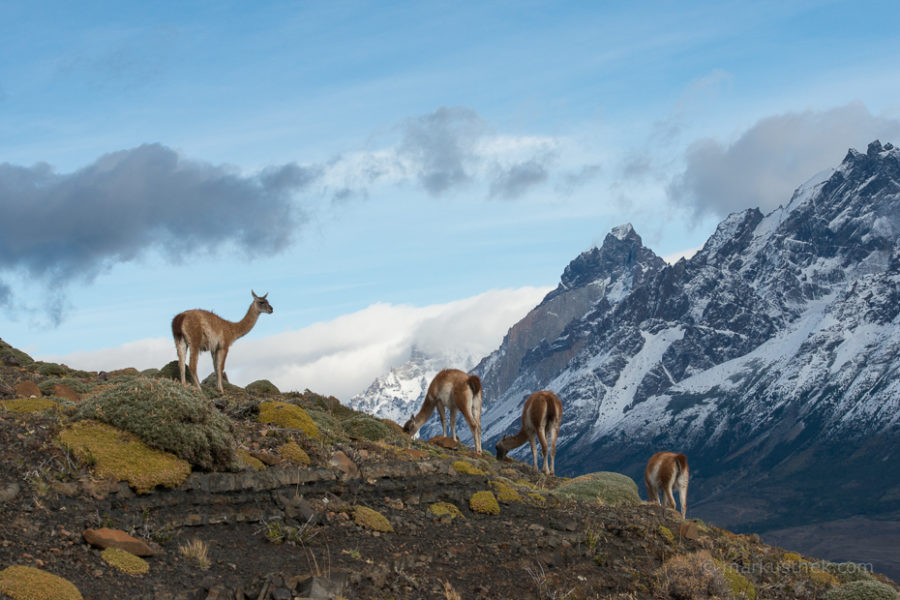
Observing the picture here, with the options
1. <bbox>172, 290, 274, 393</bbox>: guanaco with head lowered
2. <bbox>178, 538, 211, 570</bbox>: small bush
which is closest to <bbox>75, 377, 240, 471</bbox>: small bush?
<bbox>178, 538, 211, 570</bbox>: small bush

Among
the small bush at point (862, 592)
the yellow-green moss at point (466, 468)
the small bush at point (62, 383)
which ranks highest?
the small bush at point (62, 383)

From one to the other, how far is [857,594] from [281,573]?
1527 cm

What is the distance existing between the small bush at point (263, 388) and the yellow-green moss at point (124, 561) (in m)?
20.5

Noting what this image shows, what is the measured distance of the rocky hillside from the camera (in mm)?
15703

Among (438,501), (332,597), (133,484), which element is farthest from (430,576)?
(133,484)

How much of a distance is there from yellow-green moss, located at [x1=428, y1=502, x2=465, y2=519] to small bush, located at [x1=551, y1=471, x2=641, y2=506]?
510 cm

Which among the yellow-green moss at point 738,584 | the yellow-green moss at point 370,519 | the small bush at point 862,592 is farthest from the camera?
the small bush at point 862,592

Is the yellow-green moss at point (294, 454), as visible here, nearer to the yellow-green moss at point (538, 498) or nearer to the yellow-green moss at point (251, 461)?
the yellow-green moss at point (251, 461)

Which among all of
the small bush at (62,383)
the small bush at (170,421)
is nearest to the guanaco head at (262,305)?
the small bush at (62,383)

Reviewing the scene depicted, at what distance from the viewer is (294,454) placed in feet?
72.2

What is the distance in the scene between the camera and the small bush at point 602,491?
27381mm

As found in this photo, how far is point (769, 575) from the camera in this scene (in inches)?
928

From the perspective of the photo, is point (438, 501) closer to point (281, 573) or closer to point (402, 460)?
point (402, 460)

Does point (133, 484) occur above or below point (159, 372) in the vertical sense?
below
